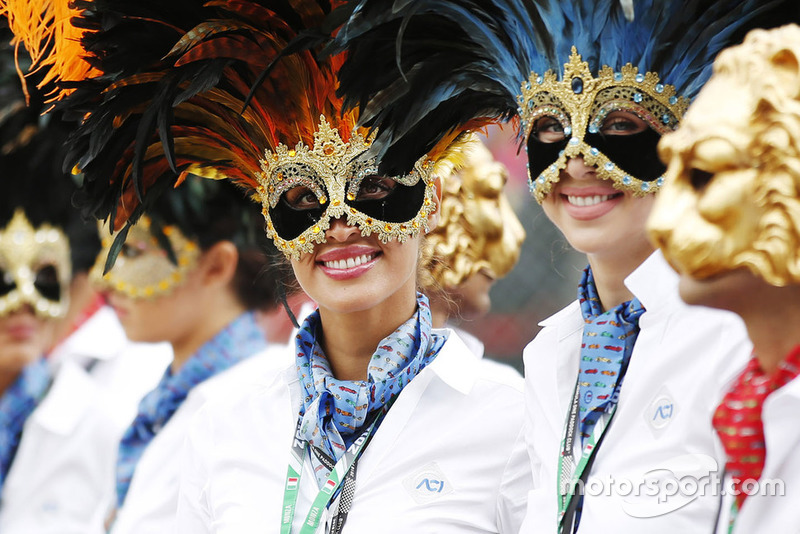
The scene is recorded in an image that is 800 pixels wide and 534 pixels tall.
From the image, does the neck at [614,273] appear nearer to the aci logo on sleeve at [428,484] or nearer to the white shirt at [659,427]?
the white shirt at [659,427]

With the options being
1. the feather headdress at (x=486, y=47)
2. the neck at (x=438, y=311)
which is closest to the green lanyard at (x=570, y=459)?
the feather headdress at (x=486, y=47)

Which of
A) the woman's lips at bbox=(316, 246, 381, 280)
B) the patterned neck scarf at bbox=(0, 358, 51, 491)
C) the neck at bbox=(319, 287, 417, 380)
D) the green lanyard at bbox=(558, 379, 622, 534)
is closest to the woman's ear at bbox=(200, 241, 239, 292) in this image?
the patterned neck scarf at bbox=(0, 358, 51, 491)

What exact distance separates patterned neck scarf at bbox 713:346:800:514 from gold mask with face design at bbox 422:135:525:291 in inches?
122

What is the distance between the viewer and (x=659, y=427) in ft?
7.63

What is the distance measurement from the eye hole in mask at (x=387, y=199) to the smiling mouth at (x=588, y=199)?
65cm

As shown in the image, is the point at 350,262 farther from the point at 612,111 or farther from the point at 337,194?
the point at 612,111

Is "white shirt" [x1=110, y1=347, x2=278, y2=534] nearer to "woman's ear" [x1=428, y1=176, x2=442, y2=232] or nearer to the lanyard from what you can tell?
the lanyard

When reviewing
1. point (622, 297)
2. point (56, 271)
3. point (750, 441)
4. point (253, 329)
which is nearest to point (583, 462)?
point (622, 297)

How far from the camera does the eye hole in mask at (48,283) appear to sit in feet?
18.0

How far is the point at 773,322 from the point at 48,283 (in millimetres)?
4425

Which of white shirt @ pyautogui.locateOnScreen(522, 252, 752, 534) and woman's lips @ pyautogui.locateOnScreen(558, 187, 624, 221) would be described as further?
woman's lips @ pyautogui.locateOnScreen(558, 187, 624, 221)

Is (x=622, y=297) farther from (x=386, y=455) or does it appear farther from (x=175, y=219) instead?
(x=175, y=219)

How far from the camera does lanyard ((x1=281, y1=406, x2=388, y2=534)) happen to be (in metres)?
2.97

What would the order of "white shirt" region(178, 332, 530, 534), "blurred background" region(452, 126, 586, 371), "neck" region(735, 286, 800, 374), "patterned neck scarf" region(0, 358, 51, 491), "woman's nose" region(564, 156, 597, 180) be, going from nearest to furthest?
"neck" region(735, 286, 800, 374) → "woman's nose" region(564, 156, 597, 180) → "white shirt" region(178, 332, 530, 534) → "patterned neck scarf" region(0, 358, 51, 491) → "blurred background" region(452, 126, 586, 371)
